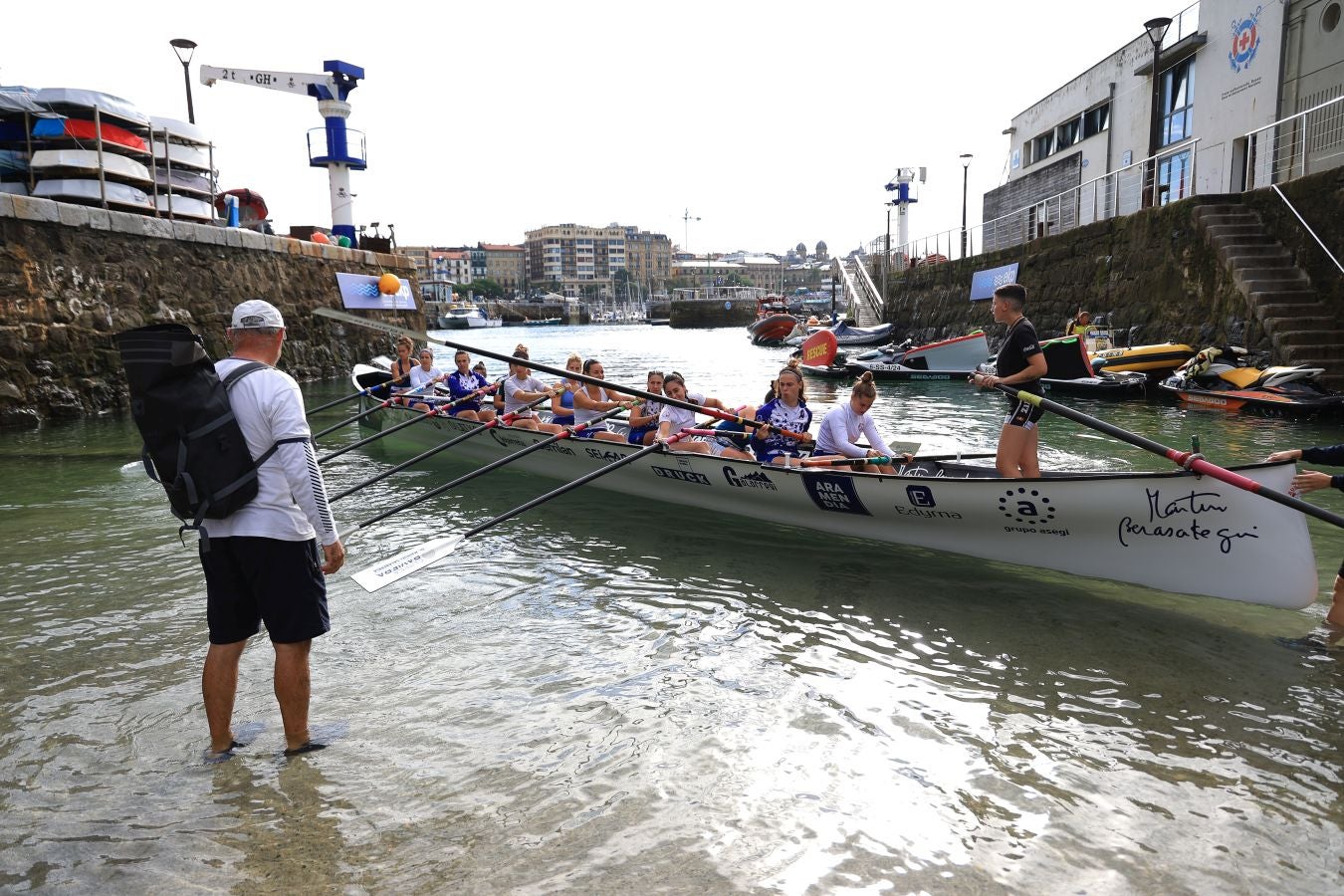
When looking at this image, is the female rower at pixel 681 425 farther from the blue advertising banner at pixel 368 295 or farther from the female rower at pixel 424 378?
the blue advertising banner at pixel 368 295

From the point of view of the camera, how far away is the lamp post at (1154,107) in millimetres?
19812

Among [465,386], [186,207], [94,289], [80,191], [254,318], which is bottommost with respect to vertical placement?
[465,386]

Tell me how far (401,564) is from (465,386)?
720 centimetres

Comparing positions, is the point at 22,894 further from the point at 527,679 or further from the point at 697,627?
the point at 697,627

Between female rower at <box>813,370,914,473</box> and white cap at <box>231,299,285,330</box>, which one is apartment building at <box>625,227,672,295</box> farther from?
white cap at <box>231,299,285,330</box>

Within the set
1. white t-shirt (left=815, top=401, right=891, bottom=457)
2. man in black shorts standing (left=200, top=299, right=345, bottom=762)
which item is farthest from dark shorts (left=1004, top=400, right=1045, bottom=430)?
man in black shorts standing (left=200, top=299, right=345, bottom=762)

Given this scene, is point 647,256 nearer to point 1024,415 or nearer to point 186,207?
point 186,207

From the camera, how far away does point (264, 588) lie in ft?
11.2

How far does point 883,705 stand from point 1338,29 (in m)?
19.8

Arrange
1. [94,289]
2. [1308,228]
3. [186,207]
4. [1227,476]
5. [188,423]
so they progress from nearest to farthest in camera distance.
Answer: [188,423] → [1227,476] → [1308,228] → [94,289] → [186,207]

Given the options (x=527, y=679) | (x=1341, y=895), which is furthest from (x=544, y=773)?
(x=1341, y=895)

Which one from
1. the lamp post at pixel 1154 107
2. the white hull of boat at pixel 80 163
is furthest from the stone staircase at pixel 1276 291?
the white hull of boat at pixel 80 163

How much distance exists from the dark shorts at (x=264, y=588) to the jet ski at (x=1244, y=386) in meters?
14.4

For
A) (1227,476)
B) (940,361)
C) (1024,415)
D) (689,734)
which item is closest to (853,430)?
(1024,415)
